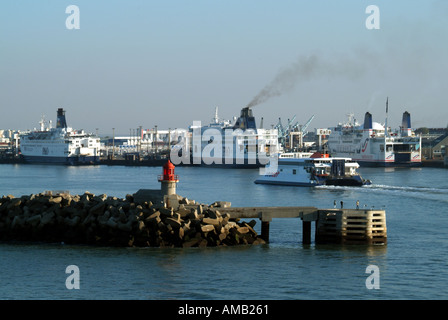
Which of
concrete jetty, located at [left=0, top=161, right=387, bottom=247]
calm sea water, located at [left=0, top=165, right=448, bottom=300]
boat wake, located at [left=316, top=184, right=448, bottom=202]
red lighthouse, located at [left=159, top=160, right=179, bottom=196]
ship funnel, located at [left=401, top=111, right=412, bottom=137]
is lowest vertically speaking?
calm sea water, located at [left=0, top=165, right=448, bottom=300]

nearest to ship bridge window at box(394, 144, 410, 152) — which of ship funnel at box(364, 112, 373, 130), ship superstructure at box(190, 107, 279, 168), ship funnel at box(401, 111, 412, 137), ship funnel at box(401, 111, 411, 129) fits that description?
ship funnel at box(401, 111, 412, 137)

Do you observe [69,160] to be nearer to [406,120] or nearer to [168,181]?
[406,120]

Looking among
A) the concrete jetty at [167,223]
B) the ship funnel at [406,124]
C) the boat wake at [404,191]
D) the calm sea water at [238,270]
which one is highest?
the ship funnel at [406,124]

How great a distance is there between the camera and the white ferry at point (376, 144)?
112 meters

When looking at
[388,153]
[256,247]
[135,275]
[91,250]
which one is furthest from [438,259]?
[388,153]

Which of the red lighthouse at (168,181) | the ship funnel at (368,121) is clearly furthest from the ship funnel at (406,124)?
the red lighthouse at (168,181)

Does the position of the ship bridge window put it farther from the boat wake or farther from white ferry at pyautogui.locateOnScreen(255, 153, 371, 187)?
the boat wake

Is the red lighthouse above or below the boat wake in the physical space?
above

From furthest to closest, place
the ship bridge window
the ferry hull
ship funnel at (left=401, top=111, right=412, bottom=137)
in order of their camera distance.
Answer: the ferry hull → ship funnel at (left=401, top=111, right=412, bottom=137) → the ship bridge window

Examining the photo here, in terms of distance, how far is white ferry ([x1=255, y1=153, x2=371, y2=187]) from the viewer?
63112 millimetres

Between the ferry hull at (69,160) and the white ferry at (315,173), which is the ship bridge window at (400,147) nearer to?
the white ferry at (315,173)

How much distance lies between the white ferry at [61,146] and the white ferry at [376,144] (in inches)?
1677

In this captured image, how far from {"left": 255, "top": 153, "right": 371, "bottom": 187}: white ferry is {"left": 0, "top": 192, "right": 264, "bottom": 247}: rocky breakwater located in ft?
117
